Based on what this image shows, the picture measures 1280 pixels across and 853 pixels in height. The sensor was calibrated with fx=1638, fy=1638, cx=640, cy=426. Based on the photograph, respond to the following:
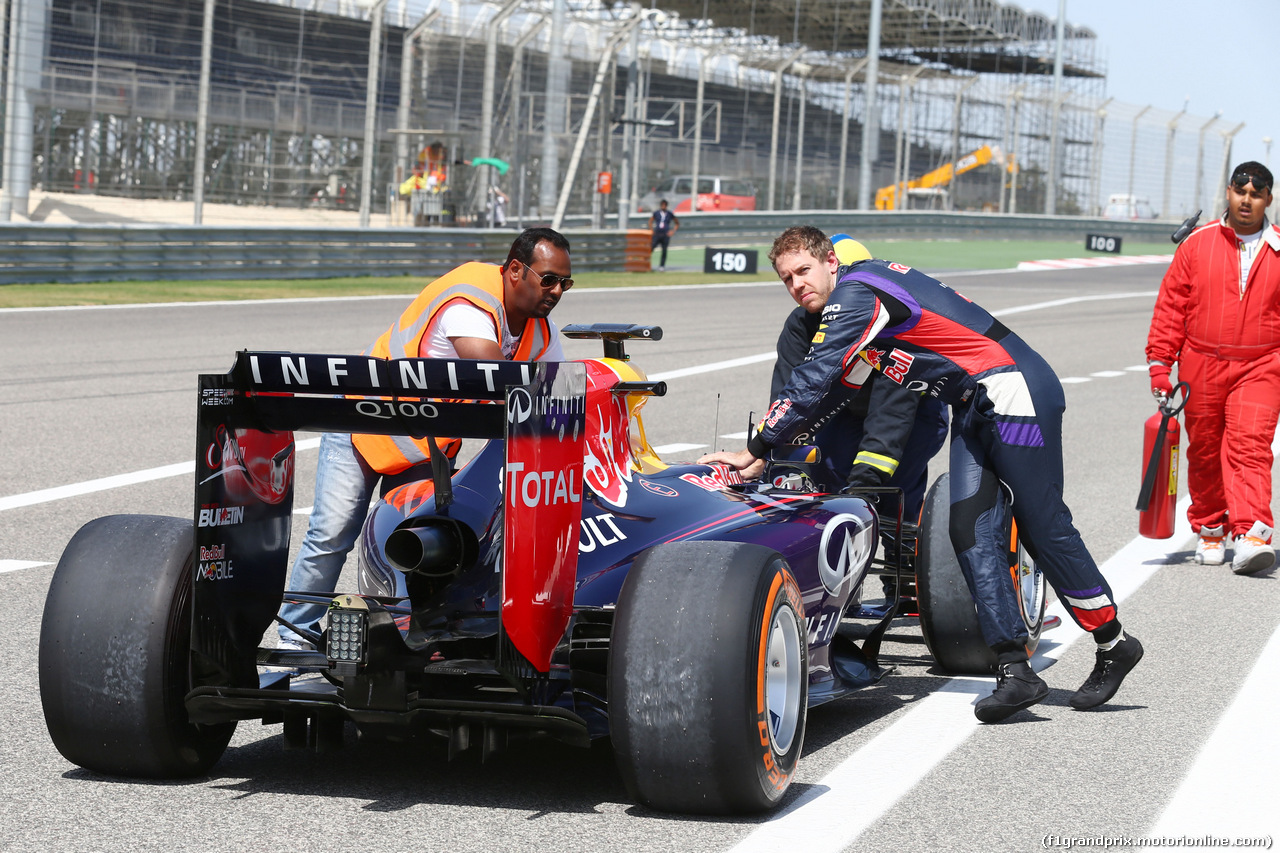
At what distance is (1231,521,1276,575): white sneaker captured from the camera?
7730 millimetres

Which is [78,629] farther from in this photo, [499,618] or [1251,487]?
[1251,487]

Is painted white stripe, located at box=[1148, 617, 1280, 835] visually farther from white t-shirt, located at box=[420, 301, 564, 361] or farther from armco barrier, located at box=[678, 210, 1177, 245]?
armco barrier, located at box=[678, 210, 1177, 245]

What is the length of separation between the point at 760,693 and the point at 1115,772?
1.27m

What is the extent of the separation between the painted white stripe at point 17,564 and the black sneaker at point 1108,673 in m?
4.27

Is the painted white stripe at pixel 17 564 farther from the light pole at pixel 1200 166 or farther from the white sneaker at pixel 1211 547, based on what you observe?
the light pole at pixel 1200 166

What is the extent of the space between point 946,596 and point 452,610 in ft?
6.57

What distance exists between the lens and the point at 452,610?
4.29 meters

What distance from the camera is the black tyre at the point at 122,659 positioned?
406cm

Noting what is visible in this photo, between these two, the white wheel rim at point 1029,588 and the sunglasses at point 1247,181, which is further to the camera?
the sunglasses at point 1247,181

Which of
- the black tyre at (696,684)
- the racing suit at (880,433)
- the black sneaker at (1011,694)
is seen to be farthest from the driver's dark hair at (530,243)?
the black sneaker at (1011,694)

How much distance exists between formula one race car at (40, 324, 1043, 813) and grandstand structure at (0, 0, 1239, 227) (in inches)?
677

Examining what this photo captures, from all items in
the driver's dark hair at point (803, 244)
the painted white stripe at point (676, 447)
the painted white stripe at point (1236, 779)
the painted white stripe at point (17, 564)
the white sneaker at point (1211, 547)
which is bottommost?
the painted white stripe at point (17, 564)

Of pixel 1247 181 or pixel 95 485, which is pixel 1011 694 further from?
pixel 95 485

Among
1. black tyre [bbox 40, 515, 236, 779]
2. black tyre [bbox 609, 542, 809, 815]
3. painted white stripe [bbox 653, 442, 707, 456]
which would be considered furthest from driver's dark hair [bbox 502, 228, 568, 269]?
painted white stripe [bbox 653, 442, 707, 456]
